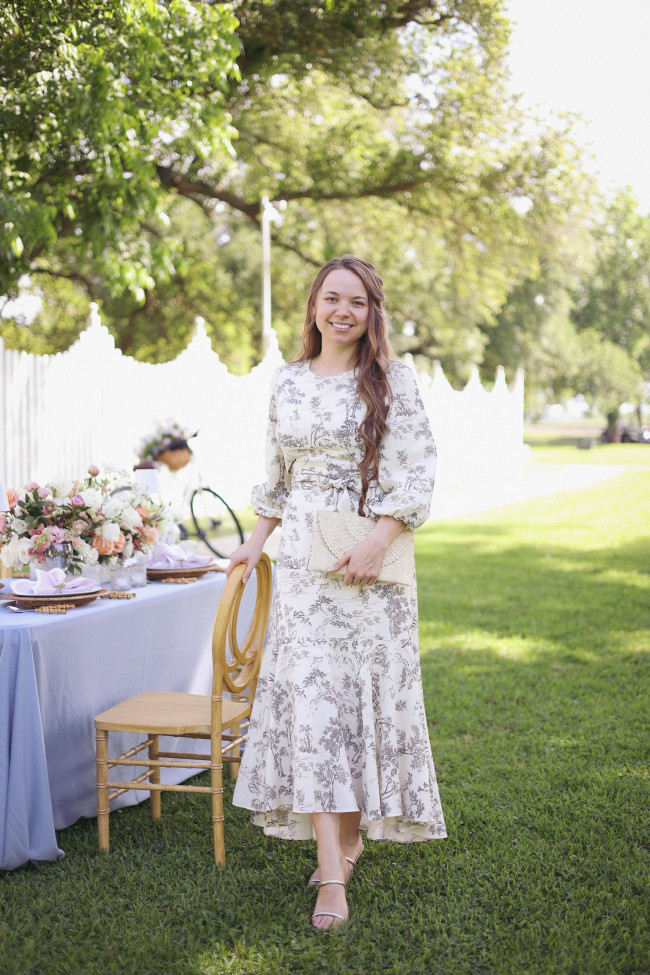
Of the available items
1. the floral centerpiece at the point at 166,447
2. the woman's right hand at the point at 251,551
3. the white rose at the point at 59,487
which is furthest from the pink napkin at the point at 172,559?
the floral centerpiece at the point at 166,447

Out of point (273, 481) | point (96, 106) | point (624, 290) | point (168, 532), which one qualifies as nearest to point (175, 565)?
point (168, 532)

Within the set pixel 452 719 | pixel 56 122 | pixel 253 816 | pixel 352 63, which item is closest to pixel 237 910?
pixel 253 816

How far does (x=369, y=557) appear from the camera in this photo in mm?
2869

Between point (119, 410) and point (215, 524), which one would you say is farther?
point (215, 524)

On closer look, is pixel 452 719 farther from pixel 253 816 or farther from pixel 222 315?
pixel 222 315

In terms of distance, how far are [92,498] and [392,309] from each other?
22.5 m

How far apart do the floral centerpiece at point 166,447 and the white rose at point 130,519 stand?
5471 mm

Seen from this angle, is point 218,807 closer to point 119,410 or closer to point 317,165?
point 119,410

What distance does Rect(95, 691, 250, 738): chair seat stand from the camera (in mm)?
3160

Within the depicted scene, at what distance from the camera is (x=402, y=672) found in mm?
2965

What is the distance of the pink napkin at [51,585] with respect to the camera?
11.1 feet

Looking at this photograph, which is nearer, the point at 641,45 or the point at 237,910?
the point at 237,910

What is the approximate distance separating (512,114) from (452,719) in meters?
12.5

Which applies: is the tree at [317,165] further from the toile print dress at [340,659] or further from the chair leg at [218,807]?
the chair leg at [218,807]
